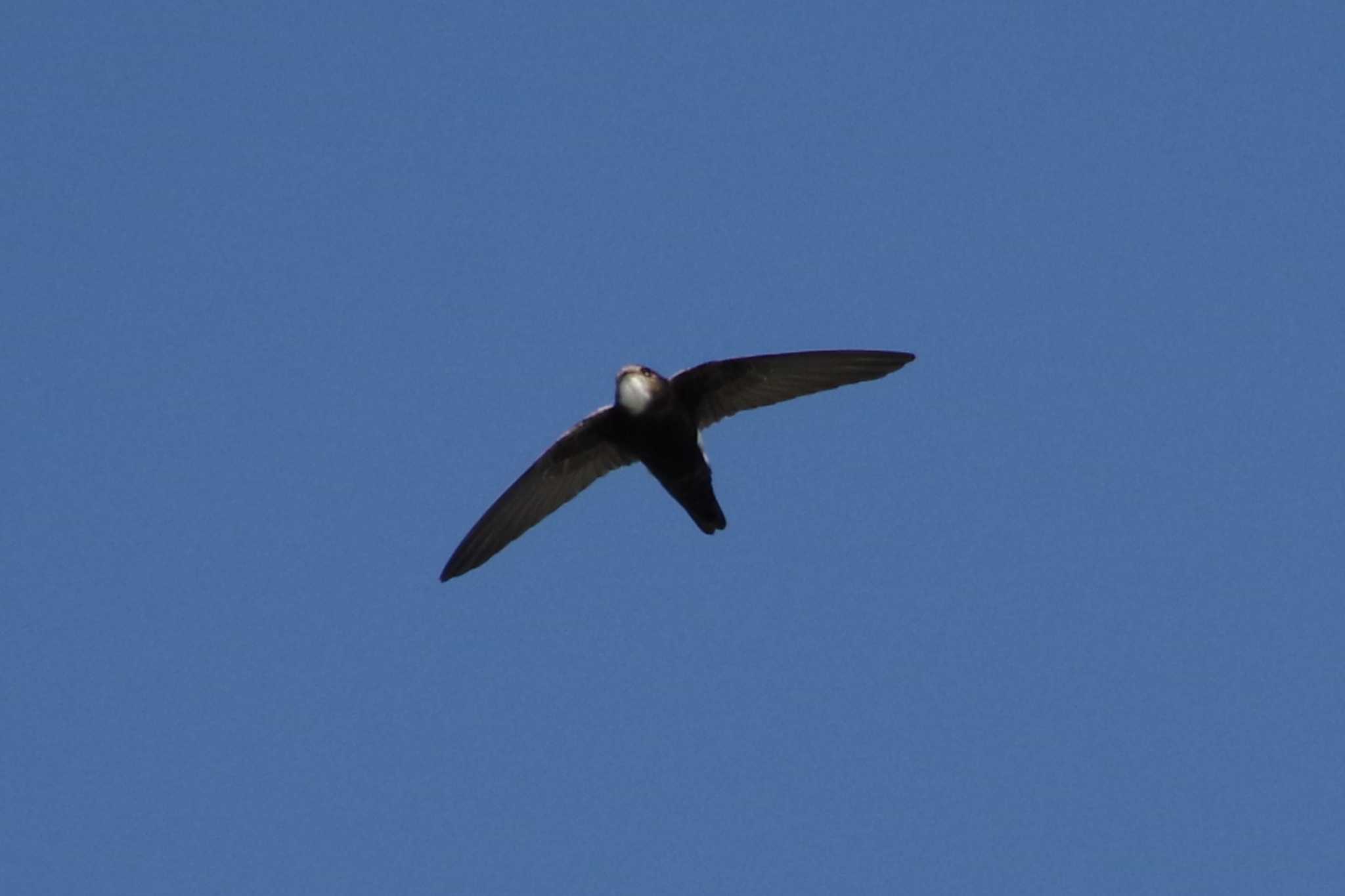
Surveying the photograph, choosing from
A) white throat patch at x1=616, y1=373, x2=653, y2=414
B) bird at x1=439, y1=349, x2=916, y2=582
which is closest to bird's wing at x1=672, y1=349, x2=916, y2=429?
bird at x1=439, y1=349, x2=916, y2=582

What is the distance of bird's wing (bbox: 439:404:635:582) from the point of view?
498 inches

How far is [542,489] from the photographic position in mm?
12805

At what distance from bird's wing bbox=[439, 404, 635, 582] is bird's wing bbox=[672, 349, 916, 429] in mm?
671

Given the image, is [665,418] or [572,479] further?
[572,479]

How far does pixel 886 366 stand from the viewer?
12.1m

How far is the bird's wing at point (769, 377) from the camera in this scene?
1212 centimetres

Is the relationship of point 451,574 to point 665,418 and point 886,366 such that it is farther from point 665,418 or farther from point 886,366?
point 886,366

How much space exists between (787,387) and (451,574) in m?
2.34

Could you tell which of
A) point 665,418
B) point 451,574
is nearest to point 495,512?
point 451,574

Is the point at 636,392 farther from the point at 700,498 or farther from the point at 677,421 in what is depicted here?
the point at 700,498

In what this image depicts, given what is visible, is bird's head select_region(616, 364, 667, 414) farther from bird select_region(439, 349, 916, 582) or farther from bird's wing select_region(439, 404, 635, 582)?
bird's wing select_region(439, 404, 635, 582)

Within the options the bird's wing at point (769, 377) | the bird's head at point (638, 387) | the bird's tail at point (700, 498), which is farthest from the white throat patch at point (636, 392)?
the bird's tail at point (700, 498)

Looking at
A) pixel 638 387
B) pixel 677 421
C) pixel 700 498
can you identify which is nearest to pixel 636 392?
pixel 638 387

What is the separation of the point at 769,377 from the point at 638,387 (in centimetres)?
83
